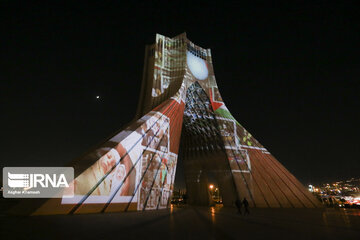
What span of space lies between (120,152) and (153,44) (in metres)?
13.6

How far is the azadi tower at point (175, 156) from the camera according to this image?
9109 mm

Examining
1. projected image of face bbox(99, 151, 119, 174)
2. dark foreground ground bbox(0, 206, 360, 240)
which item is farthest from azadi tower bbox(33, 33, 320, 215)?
dark foreground ground bbox(0, 206, 360, 240)

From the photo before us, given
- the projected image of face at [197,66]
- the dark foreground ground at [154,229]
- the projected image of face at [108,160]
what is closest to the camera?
the dark foreground ground at [154,229]

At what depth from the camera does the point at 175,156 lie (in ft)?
47.8

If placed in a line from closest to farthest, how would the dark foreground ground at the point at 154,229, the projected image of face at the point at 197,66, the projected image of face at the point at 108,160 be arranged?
the dark foreground ground at the point at 154,229 → the projected image of face at the point at 108,160 → the projected image of face at the point at 197,66

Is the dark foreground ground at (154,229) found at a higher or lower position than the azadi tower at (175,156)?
lower

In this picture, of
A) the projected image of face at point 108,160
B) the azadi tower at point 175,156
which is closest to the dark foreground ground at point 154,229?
the azadi tower at point 175,156

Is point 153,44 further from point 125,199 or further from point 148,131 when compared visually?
point 125,199

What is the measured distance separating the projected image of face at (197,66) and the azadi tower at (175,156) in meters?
0.13

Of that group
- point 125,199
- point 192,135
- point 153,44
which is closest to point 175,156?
point 125,199

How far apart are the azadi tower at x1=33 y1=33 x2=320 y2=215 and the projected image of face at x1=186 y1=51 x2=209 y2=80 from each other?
0.42ft

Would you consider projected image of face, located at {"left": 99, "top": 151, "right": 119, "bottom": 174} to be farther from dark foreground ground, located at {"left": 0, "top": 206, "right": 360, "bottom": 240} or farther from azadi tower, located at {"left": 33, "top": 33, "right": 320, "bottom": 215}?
dark foreground ground, located at {"left": 0, "top": 206, "right": 360, "bottom": 240}

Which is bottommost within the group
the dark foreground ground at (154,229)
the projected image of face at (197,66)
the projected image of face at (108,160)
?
the dark foreground ground at (154,229)

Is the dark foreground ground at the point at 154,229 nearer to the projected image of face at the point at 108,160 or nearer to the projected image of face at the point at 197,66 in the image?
the projected image of face at the point at 108,160
